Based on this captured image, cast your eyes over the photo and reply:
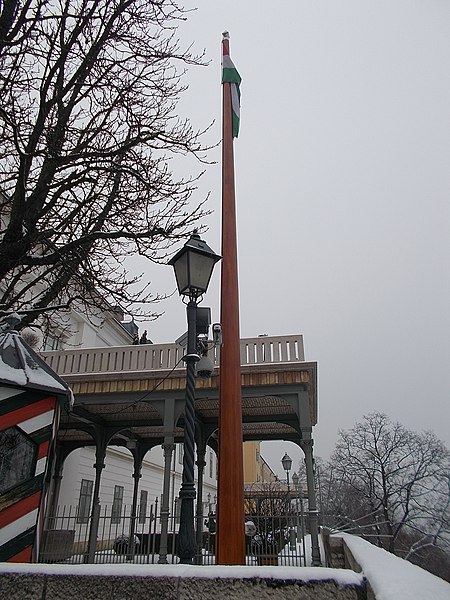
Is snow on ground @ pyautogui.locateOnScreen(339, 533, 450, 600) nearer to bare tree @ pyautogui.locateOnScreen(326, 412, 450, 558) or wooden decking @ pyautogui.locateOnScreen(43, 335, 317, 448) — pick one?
wooden decking @ pyautogui.locateOnScreen(43, 335, 317, 448)

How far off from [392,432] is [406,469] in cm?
271

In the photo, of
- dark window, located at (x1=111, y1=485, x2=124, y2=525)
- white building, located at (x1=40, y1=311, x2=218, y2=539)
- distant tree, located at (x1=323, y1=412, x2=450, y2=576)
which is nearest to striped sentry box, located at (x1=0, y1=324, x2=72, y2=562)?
white building, located at (x1=40, y1=311, x2=218, y2=539)

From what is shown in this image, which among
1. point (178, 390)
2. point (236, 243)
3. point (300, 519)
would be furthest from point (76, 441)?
point (236, 243)

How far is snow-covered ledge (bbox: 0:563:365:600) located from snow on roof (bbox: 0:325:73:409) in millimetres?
1615

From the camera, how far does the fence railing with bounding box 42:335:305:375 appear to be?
1178cm

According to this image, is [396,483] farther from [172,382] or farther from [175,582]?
[175,582]

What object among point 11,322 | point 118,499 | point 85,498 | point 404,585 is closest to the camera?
point 404,585

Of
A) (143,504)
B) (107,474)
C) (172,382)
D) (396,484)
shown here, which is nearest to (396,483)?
(396,484)

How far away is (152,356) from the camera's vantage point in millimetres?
12820

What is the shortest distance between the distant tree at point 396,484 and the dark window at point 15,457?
84.3ft

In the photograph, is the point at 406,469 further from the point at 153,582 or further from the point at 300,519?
the point at 153,582

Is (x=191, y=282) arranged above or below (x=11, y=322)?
above

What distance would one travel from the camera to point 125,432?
55.3 feet

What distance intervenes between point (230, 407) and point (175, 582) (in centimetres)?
411
